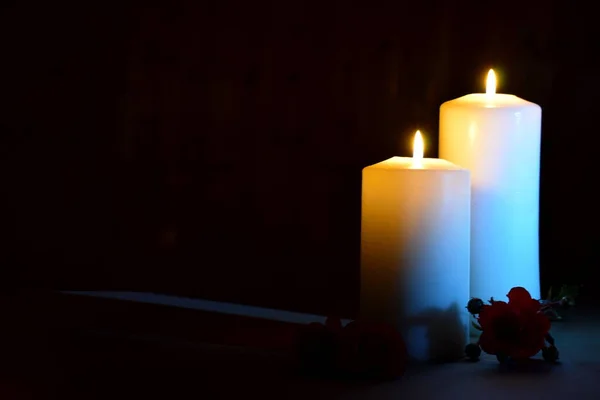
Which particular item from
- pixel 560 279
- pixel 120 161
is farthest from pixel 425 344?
pixel 120 161

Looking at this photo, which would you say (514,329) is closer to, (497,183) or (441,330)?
(441,330)

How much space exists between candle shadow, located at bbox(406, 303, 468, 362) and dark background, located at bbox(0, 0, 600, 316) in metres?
0.52

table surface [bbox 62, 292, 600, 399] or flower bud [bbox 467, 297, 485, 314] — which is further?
flower bud [bbox 467, 297, 485, 314]

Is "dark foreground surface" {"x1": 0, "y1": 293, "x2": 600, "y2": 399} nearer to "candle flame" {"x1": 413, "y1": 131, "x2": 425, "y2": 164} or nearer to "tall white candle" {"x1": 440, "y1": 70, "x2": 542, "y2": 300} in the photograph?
"tall white candle" {"x1": 440, "y1": 70, "x2": 542, "y2": 300}

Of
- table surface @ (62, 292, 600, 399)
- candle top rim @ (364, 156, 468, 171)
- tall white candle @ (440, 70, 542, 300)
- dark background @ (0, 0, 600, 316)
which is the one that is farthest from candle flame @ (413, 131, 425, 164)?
dark background @ (0, 0, 600, 316)

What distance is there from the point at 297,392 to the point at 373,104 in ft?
2.79

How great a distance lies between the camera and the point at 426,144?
154cm

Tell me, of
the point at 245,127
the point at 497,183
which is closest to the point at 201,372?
the point at 497,183

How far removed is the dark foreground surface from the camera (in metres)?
0.81

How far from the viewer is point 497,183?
1.06 metres

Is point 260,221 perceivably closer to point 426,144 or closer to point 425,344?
point 426,144

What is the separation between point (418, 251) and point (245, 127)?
766 millimetres

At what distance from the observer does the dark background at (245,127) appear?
4.88 ft

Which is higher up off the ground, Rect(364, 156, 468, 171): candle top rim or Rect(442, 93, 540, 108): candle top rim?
Rect(442, 93, 540, 108): candle top rim
